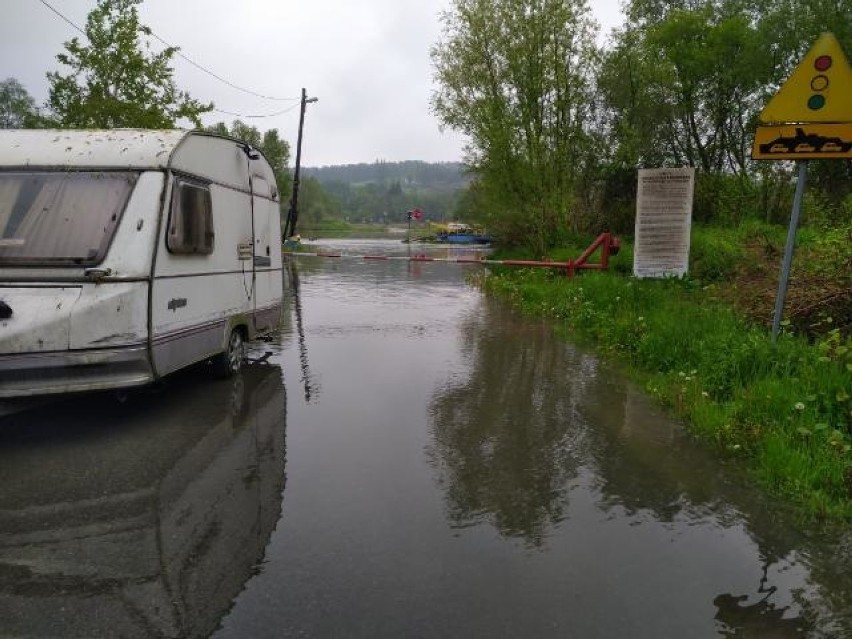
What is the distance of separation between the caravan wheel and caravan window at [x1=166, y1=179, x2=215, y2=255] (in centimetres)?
134

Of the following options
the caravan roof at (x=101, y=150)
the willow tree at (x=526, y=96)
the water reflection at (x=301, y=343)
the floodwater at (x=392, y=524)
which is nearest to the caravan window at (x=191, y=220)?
the caravan roof at (x=101, y=150)

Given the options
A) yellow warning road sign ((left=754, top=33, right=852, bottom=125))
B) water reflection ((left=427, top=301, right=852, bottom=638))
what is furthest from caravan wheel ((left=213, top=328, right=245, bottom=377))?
yellow warning road sign ((left=754, top=33, right=852, bottom=125))

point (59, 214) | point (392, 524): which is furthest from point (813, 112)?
point (59, 214)

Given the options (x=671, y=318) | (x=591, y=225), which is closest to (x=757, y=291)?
(x=671, y=318)

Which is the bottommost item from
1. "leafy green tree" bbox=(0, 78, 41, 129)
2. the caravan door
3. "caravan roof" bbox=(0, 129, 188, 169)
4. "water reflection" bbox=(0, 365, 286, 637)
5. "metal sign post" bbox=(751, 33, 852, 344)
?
"water reflection" bbox=(0, 365, 286, 637)

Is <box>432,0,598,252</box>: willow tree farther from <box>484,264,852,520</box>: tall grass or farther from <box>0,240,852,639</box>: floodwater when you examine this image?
<box>0,240,852,639</box>: floodwater

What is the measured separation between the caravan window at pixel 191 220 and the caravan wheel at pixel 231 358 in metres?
1.34

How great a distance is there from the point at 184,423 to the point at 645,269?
9298 millimetres

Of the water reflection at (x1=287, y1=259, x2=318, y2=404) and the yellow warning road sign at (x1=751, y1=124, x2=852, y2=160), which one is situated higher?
the yellow warning road sign at (x1=751, y1=124, x2=852, y2=160)

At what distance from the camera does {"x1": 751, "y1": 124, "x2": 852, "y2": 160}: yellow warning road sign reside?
5633 mm

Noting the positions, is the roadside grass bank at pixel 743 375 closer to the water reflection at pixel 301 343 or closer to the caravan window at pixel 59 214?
the water reflection at pixel 301 343

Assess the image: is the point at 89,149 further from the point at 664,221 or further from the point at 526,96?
the point at 526,96

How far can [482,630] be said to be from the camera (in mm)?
2955

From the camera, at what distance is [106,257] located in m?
5.46
